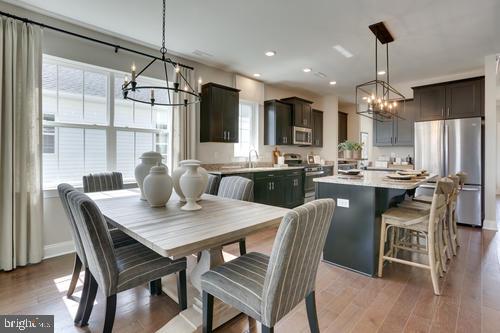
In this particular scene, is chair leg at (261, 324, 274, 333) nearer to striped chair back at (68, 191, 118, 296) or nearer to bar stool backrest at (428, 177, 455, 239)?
striped chair back at (68, 191, 118, 296)

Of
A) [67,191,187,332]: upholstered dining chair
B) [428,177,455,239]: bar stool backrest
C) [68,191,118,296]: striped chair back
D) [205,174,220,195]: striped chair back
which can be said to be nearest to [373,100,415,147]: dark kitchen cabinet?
[428,177,455,239]: bar stool backrest

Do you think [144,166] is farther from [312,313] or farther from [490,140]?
[490,140]

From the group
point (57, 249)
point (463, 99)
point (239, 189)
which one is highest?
point (463, 99)

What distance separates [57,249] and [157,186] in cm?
215

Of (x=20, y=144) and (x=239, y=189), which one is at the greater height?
(x=20, y=144)

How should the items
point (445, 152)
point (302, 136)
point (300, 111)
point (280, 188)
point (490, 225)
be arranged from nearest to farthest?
point (490, 225)
point (445, 152)
point (280, 188)
point (300, 111)
point (302, 136)

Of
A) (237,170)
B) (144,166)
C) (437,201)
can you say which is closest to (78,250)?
(144,166)

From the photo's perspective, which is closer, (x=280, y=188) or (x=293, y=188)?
(x=280, y=188)

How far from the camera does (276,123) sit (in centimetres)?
560

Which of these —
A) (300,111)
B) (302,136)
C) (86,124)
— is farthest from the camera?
(302,136)

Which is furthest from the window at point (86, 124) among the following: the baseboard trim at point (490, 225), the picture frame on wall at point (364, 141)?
the picture frame on wall at point (364, 141)

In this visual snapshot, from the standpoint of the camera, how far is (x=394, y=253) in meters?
3.01

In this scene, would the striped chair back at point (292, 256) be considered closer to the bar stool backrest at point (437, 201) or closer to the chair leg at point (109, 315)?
the chair leg at point (109, 315)

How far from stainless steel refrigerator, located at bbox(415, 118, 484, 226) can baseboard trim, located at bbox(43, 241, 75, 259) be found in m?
5.71
